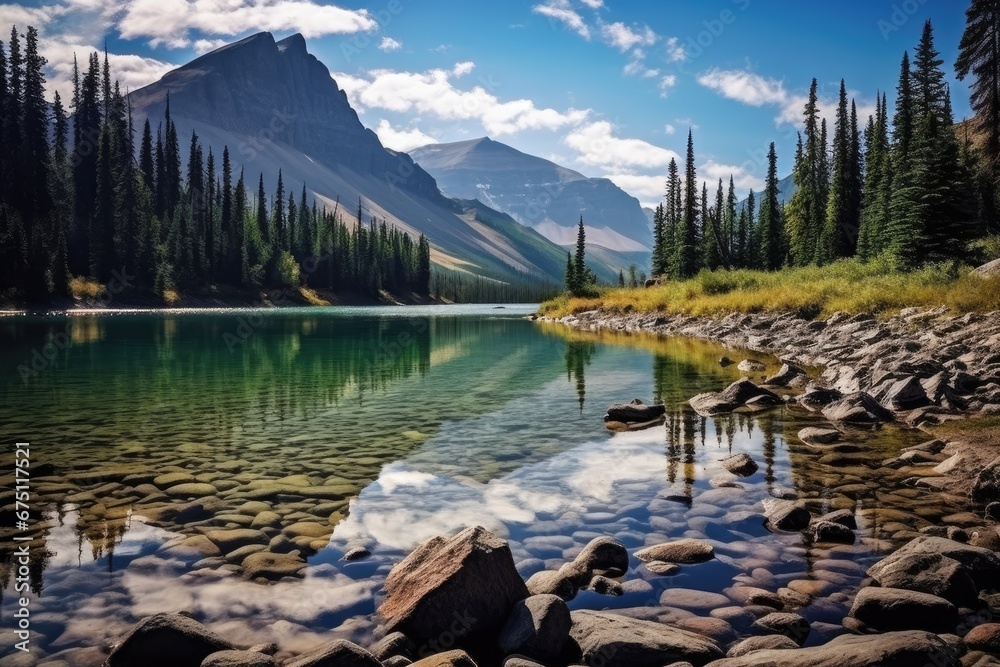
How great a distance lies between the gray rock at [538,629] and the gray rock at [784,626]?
1.67 metres

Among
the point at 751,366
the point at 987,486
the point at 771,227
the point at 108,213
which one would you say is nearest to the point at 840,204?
the point at 771,227

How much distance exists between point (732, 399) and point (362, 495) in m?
10.6

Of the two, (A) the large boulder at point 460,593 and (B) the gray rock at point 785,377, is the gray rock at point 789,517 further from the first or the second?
(B) the gray rock at point 785,377

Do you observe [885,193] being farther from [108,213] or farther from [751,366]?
[108,213]

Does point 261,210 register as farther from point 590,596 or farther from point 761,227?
point 590,596

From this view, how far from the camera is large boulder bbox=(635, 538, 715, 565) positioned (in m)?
6.93

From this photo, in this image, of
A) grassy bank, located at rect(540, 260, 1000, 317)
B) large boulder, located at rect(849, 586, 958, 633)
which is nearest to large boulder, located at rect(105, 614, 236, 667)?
large boulder, located at rect(849, 586, 958, 633)

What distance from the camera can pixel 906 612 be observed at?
5375 millimetres

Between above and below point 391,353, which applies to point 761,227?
above

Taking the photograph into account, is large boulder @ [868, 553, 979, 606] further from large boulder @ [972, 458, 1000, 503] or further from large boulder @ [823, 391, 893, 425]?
large boulder @ [823, 391, 893, 425]

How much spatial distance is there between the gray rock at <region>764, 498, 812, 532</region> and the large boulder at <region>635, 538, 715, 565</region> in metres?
1.28

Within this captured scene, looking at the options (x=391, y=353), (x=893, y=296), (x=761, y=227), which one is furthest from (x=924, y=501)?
(x=761, y=227)

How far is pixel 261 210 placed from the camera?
504 ft

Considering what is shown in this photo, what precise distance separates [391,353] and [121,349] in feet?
49.0
